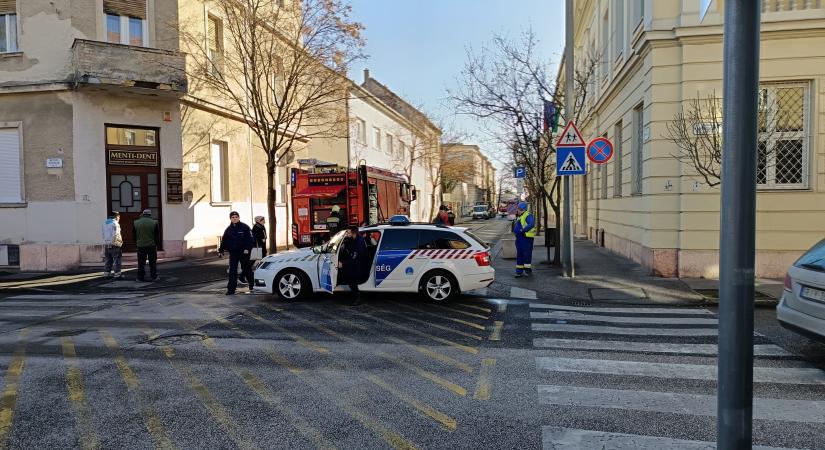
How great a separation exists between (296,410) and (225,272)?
11158 millimetres

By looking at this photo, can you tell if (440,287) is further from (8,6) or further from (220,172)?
(8,6)

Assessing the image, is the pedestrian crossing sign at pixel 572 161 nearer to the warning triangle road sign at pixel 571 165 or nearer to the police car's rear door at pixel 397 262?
→ the warning triangle road sign at pixel 571 165

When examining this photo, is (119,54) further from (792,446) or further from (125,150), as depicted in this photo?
(792,446)

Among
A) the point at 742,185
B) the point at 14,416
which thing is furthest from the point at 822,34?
the point at 14,416

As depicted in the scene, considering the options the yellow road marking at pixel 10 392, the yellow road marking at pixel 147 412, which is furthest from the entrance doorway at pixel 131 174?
the yellow road marking at pixel 147 412

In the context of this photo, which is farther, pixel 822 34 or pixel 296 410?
pixel 822 34

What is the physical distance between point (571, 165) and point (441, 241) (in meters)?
4.10

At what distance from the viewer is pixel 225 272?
1517 centimetres

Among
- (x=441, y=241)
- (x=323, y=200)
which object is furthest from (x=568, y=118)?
(x=323, y=200)

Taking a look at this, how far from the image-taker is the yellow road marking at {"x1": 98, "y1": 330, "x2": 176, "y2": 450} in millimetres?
4191

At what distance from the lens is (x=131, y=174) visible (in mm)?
16875

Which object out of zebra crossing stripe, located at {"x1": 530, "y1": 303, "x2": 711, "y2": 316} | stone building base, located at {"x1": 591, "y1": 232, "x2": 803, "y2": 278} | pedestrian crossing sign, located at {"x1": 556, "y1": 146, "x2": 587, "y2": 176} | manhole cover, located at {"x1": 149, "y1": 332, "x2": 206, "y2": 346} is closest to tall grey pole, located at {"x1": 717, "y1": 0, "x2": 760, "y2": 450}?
manhole cover, located at {"x1": 149, "y1": 332, "x2": 206, "y2": 346}

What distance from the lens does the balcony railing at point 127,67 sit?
1546cm

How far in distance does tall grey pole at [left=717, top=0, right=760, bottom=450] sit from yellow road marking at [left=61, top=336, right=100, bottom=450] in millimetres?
4226
